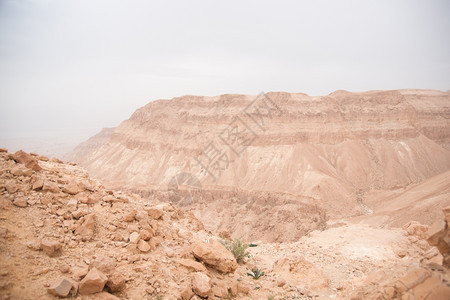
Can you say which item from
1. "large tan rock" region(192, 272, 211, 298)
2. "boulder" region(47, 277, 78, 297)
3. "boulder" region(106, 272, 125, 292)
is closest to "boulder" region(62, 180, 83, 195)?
"boulder" region(47, 277, 78, 297)

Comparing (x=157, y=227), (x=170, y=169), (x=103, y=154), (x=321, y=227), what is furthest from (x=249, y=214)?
(x=103, y=154)

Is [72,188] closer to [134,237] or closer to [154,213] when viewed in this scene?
[134,237]

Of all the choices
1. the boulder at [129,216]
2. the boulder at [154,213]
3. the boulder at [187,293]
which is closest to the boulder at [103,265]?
the boulder at [187,293]

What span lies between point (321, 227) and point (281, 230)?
413cm

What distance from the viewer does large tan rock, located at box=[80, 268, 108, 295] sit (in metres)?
4.77

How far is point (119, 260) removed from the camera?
5898 millimetres

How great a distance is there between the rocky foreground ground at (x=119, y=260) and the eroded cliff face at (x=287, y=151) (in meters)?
24.4

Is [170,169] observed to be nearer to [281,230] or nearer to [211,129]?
[211,129]

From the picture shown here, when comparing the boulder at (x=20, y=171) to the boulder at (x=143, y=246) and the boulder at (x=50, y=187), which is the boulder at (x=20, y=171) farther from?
the boulder at (x=143, y=246)

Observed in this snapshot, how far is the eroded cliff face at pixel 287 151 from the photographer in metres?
36.1

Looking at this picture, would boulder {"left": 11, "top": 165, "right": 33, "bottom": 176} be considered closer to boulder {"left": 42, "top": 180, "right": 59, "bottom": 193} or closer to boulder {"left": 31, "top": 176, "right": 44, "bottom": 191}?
boulder {"left": 31, "top": 176, "right": 44, "bottom": 191}

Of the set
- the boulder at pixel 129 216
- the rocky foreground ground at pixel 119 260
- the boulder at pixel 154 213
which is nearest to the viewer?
the rocky foreground ground at pixel 119 260

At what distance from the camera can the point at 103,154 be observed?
194 feet

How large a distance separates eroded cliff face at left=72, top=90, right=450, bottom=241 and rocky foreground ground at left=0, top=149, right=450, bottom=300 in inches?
960
